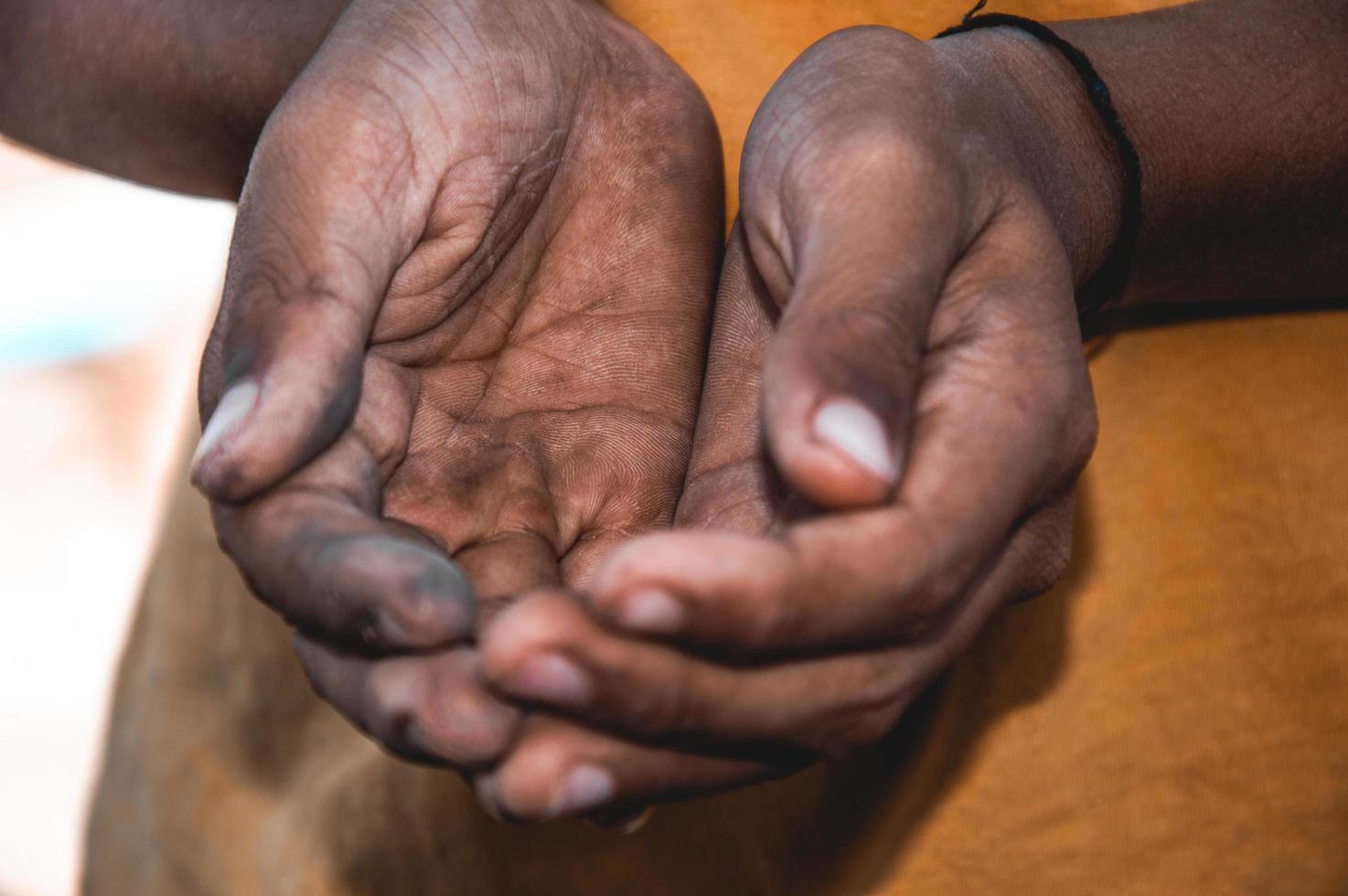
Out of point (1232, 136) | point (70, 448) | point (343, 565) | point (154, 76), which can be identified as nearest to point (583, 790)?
point (343, 565)

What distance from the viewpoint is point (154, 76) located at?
2.68 ft

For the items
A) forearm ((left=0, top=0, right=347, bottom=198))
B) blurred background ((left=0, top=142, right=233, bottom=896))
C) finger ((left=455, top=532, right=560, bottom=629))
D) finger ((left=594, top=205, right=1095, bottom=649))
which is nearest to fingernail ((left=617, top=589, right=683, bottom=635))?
finger ((left=594, top=205, right=1095, bottom=649))

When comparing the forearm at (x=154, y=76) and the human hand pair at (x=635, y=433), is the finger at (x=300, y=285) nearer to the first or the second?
the human hand pair at (x=635, y=433)

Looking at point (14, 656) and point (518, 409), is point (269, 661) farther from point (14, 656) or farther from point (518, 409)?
point (14, 656)

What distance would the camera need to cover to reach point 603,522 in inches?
24.0

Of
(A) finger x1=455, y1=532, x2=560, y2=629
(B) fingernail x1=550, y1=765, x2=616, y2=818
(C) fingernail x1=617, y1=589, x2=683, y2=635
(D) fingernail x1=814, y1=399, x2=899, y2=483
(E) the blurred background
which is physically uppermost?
(D) fingernail x1=814, y1=399, x2=899, y2=483

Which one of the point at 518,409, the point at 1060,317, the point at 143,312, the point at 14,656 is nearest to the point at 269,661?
the point at 518,409

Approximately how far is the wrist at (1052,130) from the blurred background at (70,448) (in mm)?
1136

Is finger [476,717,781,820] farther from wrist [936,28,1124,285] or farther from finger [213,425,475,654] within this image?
wrist [936,28,1124,285]

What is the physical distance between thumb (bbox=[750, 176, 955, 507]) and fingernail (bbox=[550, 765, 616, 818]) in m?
0.13

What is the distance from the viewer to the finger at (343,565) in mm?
430

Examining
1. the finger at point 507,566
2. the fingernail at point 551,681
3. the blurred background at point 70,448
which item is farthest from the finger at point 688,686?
the blurred background at point 70,448

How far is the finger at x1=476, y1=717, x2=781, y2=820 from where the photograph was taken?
0.43m

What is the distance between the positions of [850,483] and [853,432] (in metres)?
0.02
